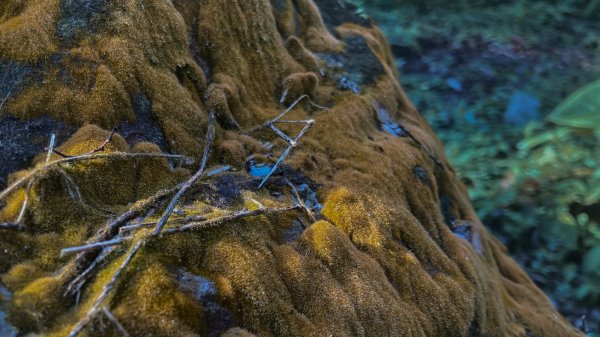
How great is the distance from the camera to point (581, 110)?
23.0 feet

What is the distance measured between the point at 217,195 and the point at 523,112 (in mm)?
8368

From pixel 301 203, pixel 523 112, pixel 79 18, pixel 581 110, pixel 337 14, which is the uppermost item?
pixel 79 18

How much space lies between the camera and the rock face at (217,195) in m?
1.89

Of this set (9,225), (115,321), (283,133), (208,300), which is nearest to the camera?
(115,321)

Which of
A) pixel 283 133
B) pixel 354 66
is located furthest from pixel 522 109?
pixel 283 133

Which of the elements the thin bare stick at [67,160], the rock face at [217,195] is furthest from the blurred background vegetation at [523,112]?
the thin bare stick at [67,160]

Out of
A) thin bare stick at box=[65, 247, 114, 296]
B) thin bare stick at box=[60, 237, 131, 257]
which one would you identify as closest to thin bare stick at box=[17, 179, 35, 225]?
thin bare stick at box=[60, 237, 131, 257]

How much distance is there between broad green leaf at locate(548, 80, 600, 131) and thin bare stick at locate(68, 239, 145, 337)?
7.14 m

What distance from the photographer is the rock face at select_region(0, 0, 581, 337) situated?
189cm

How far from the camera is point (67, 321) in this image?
1.66 metres

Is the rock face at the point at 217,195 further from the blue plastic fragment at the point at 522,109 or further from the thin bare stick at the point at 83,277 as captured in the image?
the blue plastic fragment at the point at 522,109

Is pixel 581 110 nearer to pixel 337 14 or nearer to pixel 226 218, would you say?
pixel 337 14

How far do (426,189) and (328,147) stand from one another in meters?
1.05

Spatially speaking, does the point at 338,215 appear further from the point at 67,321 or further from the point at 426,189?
the point at 67,321
